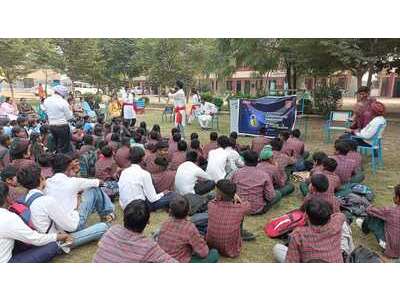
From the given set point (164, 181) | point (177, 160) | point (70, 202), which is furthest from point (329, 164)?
point (70, 202)

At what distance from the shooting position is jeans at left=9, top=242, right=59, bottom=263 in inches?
149

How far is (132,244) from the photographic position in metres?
3.06

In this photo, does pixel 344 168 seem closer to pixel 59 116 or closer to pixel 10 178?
pixel 10 178

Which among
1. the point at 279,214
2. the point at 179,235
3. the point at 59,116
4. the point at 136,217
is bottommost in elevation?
the point at 279,214

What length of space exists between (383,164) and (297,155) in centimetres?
226

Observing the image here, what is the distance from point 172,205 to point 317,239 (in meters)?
1.33

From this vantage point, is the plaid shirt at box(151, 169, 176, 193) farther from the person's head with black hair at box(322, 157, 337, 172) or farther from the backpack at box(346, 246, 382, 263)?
the backpack at box(346, 246, 382, 263)

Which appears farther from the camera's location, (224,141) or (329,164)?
(224,141)

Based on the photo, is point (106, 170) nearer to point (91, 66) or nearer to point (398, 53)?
point (398, 53)

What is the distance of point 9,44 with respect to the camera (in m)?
21.8

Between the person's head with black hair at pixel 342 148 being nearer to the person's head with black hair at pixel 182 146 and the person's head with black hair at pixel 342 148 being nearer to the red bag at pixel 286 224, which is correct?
the red bag at pixel 286 224

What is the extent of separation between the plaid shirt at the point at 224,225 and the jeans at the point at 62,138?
180 inches

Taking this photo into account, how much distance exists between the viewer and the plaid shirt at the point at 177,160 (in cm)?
664

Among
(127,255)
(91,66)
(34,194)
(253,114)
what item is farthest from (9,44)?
(127,255)
